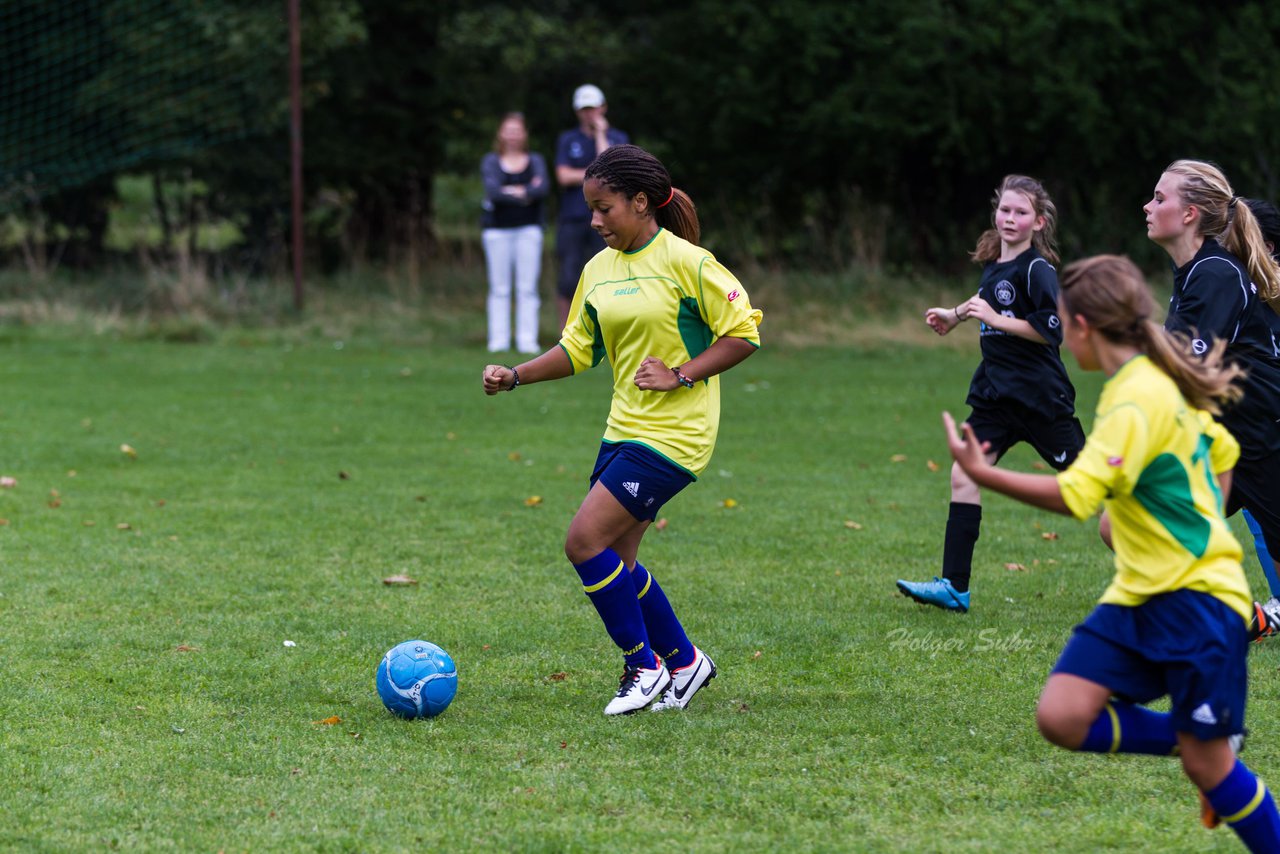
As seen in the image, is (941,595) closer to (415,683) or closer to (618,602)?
(618,602)

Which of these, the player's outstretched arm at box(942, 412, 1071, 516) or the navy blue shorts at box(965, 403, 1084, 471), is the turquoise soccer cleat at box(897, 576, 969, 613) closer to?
the navy blue shorts at box(965, 403, 1084, 471)

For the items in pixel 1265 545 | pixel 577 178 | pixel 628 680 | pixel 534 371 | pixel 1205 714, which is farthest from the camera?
pixel 577 178

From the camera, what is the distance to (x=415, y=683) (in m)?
4.89

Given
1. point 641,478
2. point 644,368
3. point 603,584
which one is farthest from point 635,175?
point 603,584

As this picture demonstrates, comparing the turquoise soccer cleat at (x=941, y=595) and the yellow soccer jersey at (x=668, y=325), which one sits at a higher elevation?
the yellow soccer jersey at (x=668, y=325)

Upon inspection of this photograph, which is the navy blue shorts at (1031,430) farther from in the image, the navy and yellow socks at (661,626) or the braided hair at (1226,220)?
the navy and yellow socks at (661,626)

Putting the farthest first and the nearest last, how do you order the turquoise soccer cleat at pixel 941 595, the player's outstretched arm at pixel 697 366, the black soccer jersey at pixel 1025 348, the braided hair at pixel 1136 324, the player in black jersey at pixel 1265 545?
the turquoise soccer cleat at pixel 941 595 → the black soccer jersey at pixel 1025 348 → the player in black jersey at pixel 1265 545 → the player's outstretched arm at pixel 697 366 → the braided hair at pixel 1136 324

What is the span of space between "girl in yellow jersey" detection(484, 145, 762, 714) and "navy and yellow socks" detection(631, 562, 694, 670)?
7cm

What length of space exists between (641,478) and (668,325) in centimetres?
53

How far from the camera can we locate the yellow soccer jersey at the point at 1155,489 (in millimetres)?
3396

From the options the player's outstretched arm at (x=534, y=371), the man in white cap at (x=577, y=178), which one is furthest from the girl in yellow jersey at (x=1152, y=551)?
the man in white cap at (x=577, y=178)

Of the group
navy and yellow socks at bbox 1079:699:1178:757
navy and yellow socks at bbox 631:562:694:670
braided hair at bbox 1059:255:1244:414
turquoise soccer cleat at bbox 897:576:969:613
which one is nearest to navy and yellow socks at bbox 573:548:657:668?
navy and yellow socks at bbox 631:562:694:670

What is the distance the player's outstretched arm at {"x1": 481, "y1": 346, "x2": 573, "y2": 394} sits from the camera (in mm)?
5113

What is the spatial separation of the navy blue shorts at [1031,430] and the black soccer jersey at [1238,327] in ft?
2.37
